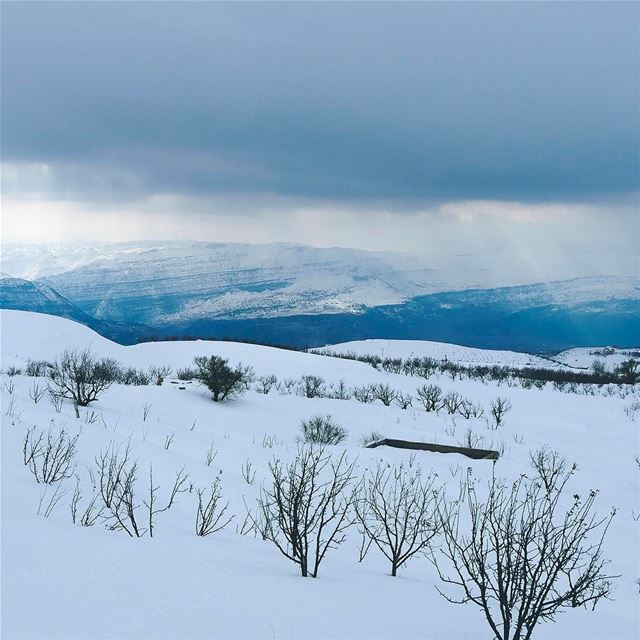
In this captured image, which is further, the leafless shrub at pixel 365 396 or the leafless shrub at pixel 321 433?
the leafless shrub at pixel 365 396

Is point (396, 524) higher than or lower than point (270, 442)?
higher

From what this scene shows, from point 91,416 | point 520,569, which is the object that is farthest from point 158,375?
point 520,569

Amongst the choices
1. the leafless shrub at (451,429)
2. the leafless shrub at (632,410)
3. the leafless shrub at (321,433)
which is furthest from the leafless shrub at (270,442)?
the leafless shrub at (632,410)

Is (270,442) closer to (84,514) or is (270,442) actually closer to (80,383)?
(80,383)

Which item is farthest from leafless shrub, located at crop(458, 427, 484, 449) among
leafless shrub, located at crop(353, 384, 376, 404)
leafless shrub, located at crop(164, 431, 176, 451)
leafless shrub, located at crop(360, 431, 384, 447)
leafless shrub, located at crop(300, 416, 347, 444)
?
leafless shrub, located at crop(353, 384, 376, 404)

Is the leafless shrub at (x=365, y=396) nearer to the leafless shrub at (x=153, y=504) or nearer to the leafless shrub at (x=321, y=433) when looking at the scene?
the leafless shrub at (x=321, y=433)

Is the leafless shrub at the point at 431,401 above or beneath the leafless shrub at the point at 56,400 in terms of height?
beneath

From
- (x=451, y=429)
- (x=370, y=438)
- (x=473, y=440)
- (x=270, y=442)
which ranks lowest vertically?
(x=451, y=429)

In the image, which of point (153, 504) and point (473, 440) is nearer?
point (153, 504)

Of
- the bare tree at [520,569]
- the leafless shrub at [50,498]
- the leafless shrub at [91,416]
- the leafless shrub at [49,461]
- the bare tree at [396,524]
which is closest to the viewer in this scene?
the bare tree at [520,569]

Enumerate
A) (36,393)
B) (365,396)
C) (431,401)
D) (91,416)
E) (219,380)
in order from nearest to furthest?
(91,416) → (36,393) → (219,380) → (431,401) → (365,396)

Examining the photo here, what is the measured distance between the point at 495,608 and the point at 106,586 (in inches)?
168

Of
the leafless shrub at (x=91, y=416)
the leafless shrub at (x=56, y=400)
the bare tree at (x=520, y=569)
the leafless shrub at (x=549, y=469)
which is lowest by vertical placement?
the leafless shrub at (x=549, y=469)

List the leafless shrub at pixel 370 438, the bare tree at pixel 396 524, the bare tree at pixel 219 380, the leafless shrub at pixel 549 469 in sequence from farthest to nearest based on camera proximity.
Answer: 1. the bare tree at pixel 219 380
2. the leafless shrub at pixel 370 438
3. the leafless shrub at pixel 549 469
4. the bare tree at pixel 396 524
